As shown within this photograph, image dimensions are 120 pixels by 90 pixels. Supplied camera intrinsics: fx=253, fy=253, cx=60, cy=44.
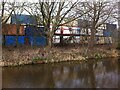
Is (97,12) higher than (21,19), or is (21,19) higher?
(97,12)

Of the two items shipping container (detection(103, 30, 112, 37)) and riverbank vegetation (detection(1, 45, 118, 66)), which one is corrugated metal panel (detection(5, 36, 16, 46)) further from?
shipping container (detection(103, 30, 112, 37))

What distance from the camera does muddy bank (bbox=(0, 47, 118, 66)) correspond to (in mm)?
21430

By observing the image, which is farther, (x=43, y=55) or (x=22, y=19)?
(x=22, y=19)

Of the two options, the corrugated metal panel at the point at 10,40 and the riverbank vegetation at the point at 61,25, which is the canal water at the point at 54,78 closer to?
the riverbank vegetation at the point at 61,25

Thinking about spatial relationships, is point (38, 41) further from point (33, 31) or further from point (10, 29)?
point (10, 29)

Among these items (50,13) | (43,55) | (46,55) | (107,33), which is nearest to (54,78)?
(43,55)

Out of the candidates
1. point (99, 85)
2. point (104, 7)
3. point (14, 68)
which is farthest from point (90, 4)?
point (99, 85)

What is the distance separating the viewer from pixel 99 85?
545 inches

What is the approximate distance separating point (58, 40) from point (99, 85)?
63.3 feet

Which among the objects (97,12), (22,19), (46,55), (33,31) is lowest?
(46,55)

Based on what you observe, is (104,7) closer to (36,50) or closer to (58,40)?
(58,40)

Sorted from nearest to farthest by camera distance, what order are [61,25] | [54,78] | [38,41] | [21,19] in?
1. [54,78]
2. [61,25]
3. [21,19]
4. [38,41]

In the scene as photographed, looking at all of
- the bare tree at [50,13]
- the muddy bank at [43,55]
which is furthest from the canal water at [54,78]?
the bare tree at [50,13]

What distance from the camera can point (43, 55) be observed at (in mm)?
23234
